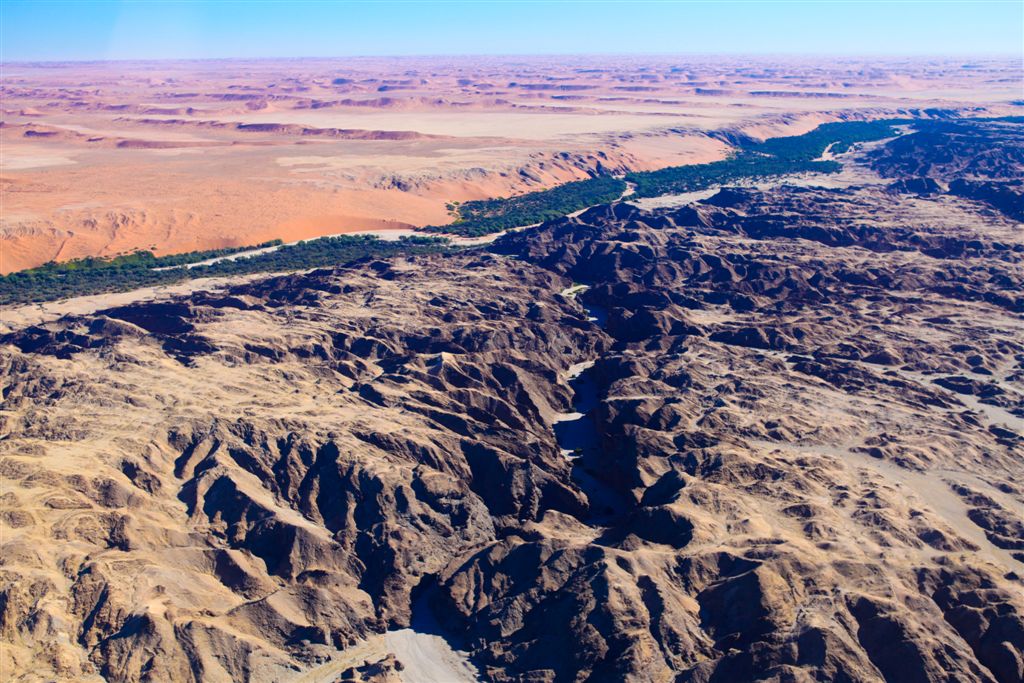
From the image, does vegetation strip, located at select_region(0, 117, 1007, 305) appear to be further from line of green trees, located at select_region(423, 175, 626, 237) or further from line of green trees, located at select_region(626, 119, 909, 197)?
line of green trees, located at select_region(626, 119, 909, 197)

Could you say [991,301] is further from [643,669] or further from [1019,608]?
[643,669]

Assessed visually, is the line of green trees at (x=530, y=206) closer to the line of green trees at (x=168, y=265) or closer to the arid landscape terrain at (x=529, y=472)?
the line of green trees at (x=168, y=265)

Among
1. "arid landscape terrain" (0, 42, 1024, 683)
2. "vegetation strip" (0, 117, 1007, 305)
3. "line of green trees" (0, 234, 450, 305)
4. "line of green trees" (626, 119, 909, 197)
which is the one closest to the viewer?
"arid landscape terrain" (0, 42, 1024, 683)

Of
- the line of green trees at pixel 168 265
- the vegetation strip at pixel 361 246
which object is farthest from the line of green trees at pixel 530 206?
the line of green trees at pixel 168 265

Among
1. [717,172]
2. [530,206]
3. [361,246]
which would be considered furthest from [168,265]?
[717,172]

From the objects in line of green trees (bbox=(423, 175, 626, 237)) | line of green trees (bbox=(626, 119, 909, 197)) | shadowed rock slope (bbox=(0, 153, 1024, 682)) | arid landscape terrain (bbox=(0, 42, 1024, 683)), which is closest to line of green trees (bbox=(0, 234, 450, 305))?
arid landscape terrain (bbox=(0, 42, 1024, 683))

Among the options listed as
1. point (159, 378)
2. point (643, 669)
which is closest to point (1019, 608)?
point (643, 669)
